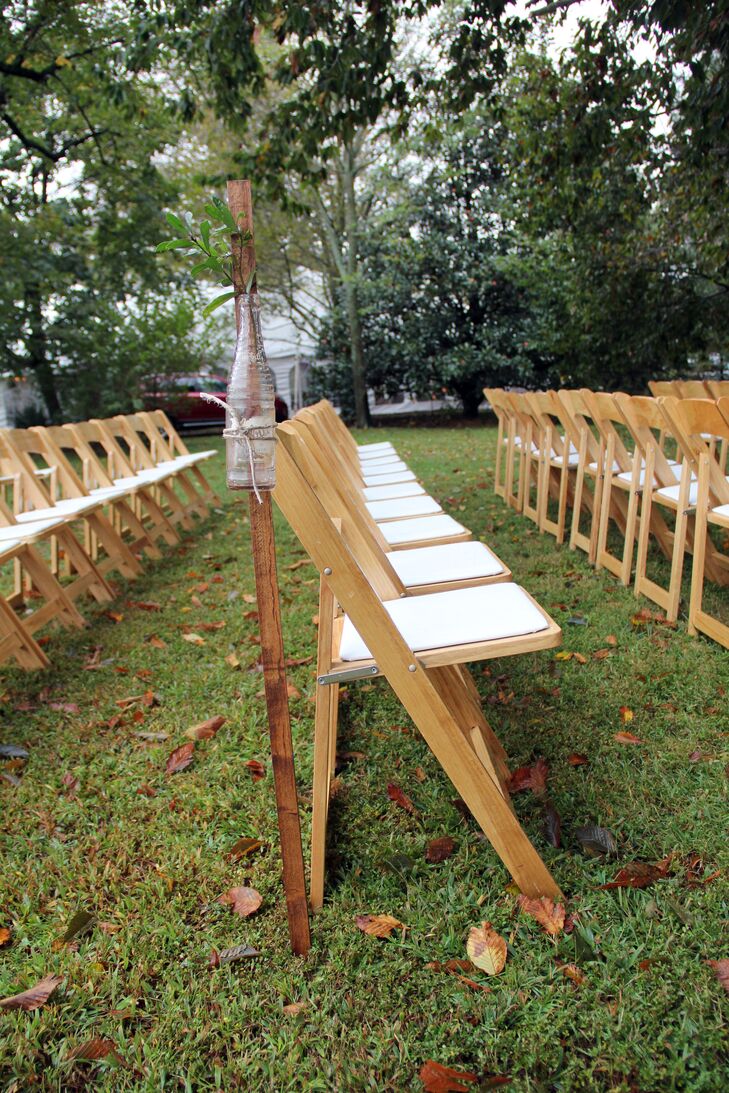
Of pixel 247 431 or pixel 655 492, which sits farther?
pixel 655 492

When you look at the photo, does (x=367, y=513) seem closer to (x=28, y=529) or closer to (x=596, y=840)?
(x=596, y=840)

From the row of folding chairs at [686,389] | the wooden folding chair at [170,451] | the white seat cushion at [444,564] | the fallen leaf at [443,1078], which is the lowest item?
the fallen leaf at [443,1078]

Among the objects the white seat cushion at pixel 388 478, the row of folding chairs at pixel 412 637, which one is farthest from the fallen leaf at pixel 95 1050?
the white seat cushion at pixel 388 478

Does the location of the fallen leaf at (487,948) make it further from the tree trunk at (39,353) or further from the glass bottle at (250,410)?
the tree trunk at (39,353)

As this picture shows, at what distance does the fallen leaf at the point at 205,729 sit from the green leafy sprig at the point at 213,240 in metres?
1.90

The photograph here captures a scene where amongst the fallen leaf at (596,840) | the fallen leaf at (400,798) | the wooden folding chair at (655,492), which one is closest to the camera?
the fallen leaf at (596,840)

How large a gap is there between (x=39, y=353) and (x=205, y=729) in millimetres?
14687

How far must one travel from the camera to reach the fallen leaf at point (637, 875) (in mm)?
2057

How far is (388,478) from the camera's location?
220 inches

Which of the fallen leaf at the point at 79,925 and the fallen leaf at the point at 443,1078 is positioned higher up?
the fallen leaf at the point at 443,1078

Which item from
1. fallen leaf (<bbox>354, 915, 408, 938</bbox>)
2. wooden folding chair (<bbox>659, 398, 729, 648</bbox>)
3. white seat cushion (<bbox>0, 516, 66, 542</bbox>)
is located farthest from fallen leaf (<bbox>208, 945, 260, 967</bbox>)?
white seat cushion (<bbox>0, 516, 66, 542</bbox>)

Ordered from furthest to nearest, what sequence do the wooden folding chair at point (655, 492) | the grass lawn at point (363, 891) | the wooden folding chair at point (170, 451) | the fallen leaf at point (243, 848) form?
1. the wooden folding chair at point (170, 451)
2. the wooden folding chair at point (655, 492)
3. the fallen leaf at point (243, 848)
4. the grass lawn at point (363, 891)

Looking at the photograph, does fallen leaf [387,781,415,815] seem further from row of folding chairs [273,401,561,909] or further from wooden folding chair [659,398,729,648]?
wooden folding chair [659,398,729,648]

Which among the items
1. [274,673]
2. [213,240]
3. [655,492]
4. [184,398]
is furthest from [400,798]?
[184,398]
